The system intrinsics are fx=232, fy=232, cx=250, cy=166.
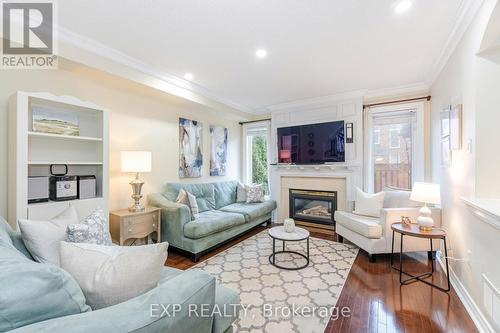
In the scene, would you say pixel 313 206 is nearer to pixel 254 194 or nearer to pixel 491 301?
pixel 254 194

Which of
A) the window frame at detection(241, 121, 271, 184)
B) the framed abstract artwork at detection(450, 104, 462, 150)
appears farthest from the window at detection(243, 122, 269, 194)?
the framed abstract artwork at detection(450, 104, 462, 150)

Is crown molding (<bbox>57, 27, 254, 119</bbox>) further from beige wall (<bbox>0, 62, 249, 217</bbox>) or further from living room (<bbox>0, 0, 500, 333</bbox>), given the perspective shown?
beige wall (<bbox>0, 62, 249, 217</bbox>)

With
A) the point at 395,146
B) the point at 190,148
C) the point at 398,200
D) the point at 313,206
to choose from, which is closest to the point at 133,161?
the point at 190,148

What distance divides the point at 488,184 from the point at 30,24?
4.06 meters

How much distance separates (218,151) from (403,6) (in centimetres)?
361

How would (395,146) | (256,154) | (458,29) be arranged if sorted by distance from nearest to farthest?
(458,29), (395,146), (256,154)

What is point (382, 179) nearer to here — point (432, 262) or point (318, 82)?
point (432, 262)

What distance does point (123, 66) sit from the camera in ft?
8.80

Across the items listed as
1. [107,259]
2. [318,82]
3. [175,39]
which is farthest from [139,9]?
[318,82]

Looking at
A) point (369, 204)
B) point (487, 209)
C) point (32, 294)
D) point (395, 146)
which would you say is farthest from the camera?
point (395, 146)

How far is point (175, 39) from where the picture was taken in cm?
232

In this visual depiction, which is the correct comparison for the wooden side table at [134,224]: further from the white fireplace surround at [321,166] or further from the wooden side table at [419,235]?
the wooden side table at [419,235]

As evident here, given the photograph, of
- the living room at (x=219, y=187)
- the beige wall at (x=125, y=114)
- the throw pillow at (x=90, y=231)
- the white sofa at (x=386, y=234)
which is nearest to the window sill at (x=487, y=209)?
the living room at (x=219, y=187)

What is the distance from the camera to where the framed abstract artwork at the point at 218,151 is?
4641mm
